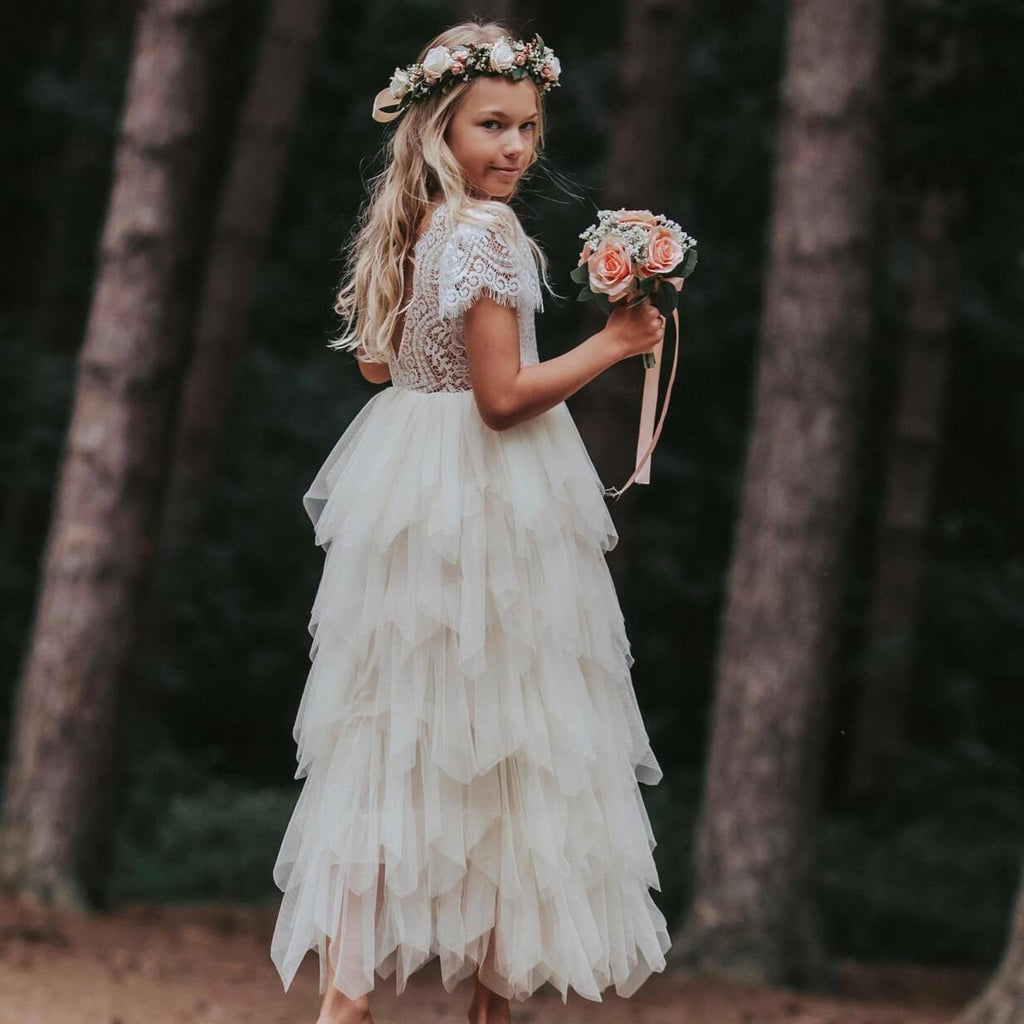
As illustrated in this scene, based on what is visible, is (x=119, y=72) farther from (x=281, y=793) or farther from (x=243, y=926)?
(x=243, y=926)

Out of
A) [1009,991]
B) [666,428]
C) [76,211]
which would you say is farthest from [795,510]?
[76,211]

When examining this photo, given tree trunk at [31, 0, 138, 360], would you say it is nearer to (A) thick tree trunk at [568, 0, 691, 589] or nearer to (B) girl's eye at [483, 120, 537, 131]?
(A) thick tree trunk at [568, 0, 691, 589]

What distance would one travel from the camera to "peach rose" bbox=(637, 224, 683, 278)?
337 centimetres

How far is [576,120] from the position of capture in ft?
52.0

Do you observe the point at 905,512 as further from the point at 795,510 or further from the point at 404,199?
the point at 404,199

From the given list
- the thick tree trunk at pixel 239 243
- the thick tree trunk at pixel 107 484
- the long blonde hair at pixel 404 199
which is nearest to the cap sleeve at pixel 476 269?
the long blonde hair at pixel 404 199

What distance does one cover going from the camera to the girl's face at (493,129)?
3527 mm

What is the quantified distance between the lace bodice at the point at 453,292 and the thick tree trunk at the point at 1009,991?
316 centimetres

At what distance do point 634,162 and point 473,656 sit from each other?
7.93 meters

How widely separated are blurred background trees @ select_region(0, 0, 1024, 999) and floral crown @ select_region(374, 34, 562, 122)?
3.44m

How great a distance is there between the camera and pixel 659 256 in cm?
337

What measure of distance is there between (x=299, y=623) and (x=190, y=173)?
291 inches

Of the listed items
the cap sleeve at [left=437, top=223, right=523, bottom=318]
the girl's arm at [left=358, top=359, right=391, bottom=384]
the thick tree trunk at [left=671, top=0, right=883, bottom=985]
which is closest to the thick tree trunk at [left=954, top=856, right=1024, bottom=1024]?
the thick tree trunk at [left=671, top=0, right=883, bottom=985]

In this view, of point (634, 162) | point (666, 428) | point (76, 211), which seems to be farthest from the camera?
point (76, 211)
